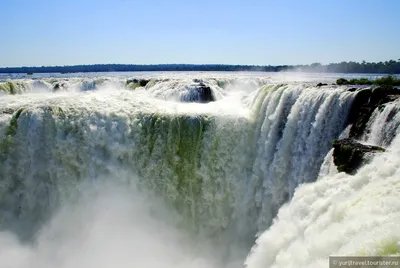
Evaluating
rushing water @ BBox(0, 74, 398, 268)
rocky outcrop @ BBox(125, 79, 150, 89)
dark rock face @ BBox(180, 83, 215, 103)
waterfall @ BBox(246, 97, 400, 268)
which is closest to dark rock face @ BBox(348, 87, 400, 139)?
waterfall @ BBox(246, 97, 400, 268)

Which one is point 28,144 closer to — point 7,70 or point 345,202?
point 345,202

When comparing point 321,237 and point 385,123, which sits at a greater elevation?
point 385,123

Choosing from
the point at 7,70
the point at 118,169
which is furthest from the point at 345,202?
the point at 7,70

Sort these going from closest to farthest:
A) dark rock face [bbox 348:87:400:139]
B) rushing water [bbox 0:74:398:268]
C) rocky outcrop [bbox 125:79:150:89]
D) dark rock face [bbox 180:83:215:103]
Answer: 1. dark rock face [bbox 348:87:400:139]
2. rushing water [bbox 0:74:398:268]
3. dark rock face [bbox 180:83:215:103]
4. rocky outcrop [bbox 125:79:150:89]

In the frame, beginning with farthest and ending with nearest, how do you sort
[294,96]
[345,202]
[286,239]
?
1. [294,96]
2. [286,239]
3. [345,202]

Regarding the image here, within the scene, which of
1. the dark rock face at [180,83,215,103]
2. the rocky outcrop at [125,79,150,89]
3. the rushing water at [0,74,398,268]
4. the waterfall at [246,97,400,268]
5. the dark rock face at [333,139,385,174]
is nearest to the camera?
the waterfall at [246,97,400,268]

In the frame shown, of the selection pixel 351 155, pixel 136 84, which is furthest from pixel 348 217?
pixel 136 84

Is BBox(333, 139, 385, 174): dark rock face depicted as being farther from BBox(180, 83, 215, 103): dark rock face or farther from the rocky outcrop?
the rocky outcrop
